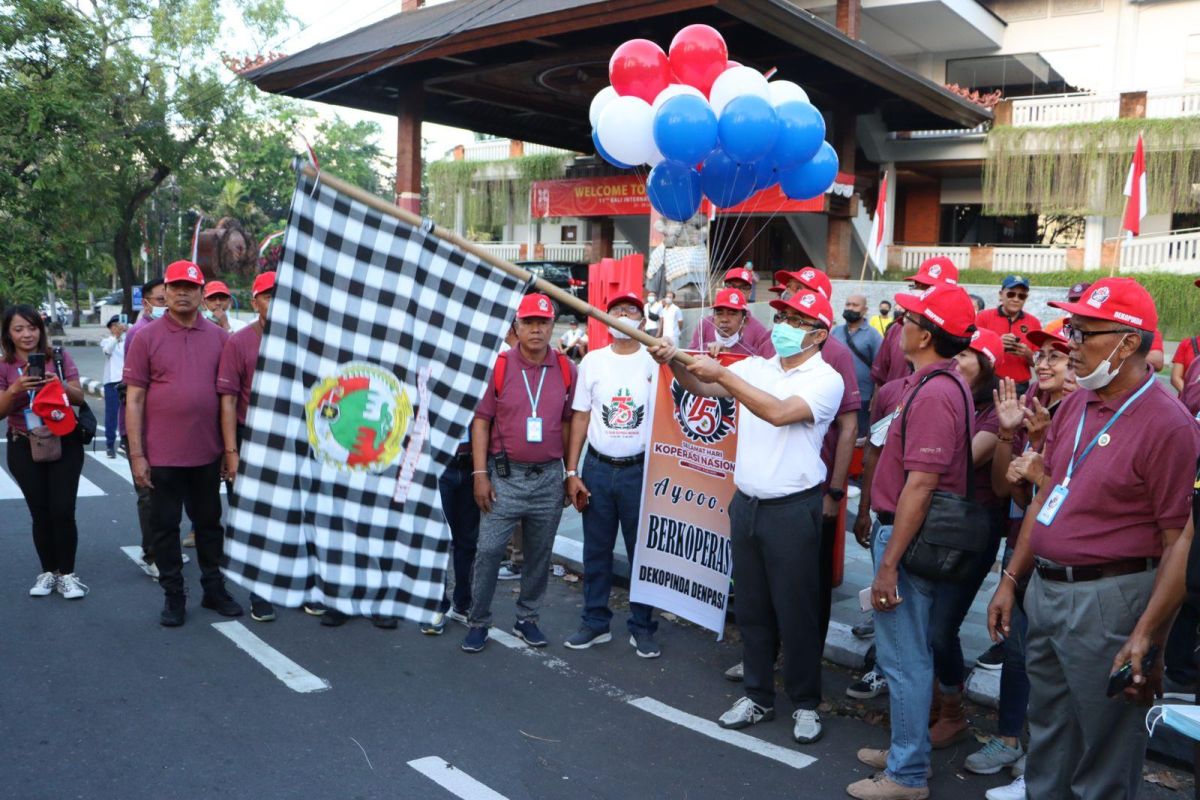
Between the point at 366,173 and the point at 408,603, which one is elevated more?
the point at 366,173

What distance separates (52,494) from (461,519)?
8.87 feet

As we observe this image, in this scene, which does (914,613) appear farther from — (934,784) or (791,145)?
(791,145)

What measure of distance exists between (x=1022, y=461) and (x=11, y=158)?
688 inches

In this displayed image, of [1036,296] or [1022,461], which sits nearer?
[1022,461]

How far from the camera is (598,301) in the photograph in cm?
1475

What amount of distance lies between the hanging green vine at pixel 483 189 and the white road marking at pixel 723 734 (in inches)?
982

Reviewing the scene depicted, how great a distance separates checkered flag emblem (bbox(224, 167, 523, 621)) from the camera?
3326mm

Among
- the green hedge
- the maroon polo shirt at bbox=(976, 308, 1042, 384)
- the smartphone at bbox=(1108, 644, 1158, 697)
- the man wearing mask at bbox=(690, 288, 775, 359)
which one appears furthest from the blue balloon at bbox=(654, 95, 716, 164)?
the green hedge

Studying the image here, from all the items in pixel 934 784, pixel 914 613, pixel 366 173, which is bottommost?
pixel 934 784

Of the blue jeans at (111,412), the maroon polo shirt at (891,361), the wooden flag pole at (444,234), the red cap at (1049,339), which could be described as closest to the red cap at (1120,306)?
the red cap at (1049,339)

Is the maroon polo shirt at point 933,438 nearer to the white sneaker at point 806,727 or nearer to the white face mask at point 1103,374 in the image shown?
the white face mask at point 1103,374

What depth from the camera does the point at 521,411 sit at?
5.58 meters

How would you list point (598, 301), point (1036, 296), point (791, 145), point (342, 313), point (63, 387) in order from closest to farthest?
point (342, 313), point (63, 387), point (791, 145), point (598, 301), point (1036, 296)

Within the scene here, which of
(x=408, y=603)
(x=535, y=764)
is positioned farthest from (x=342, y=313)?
(x=535, y=764)
